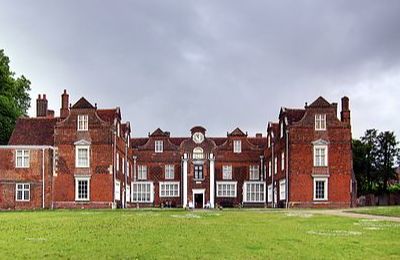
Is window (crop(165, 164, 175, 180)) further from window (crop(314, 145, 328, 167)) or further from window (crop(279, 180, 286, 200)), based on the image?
window (crop(314, 145, 328, 167))

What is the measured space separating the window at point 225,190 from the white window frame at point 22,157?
24906 mm

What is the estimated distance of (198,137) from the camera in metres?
71.7

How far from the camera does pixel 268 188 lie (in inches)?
2689

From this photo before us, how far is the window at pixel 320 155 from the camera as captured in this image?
181 feet

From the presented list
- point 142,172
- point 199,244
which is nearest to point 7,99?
point 142,172

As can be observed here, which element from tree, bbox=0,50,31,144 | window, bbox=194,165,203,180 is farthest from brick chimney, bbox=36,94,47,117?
window, bbox=194,165,203,180

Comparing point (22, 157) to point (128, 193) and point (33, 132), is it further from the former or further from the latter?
point (128, 193)

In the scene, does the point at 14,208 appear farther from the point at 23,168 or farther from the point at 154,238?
the point at 154,238

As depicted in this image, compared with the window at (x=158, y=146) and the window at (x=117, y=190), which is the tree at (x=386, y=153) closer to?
the window at (x=158, y=146)

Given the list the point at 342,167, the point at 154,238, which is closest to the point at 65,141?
the point at 342,167

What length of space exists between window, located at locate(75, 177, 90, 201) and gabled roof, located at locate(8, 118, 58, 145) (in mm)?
5065

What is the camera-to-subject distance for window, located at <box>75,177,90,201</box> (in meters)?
55.6

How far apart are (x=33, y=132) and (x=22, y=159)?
17.9 feet

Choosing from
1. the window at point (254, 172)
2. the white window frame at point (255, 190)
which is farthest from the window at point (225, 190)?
the window at point (254, 172)
